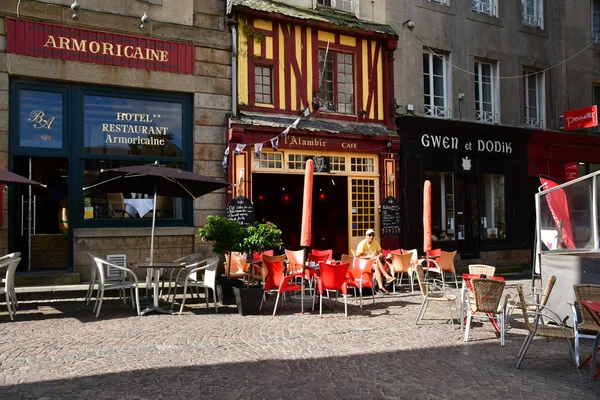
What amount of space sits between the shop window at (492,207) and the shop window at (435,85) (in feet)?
8.73

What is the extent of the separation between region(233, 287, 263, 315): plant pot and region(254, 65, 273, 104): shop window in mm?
6011

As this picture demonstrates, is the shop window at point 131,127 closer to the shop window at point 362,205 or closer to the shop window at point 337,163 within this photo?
the shop window at point 337,163

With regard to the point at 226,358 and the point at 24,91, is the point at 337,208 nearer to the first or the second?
the point at 24,91

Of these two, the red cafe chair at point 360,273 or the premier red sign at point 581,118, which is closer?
the red cafe chair at point 360,273

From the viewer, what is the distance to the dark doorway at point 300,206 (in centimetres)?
1473

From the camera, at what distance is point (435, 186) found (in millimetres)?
15781

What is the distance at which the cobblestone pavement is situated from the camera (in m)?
4.84

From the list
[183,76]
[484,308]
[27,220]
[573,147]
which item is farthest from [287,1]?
[573,147]

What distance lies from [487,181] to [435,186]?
2.17m

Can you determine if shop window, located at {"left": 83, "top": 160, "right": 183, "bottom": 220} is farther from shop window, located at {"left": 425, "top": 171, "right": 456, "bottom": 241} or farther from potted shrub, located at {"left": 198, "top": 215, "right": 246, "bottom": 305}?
shop window, located at {"left": 425, "top": 171, "right": 456, "bottom": 241}

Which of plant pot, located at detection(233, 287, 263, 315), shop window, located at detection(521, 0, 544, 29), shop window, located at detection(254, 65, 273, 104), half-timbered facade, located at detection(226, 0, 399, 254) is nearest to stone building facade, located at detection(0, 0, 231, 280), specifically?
half-timbered facade, located at detection(226, 0, 399, 254)

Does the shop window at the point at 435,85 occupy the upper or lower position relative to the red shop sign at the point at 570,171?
upper

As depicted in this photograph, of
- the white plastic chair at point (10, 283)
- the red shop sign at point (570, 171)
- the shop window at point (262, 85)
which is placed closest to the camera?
the white plastic chair at point (10, 283)

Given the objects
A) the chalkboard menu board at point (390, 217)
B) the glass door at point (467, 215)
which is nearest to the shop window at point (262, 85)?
the chalkboard menu board at point (390, 217)
